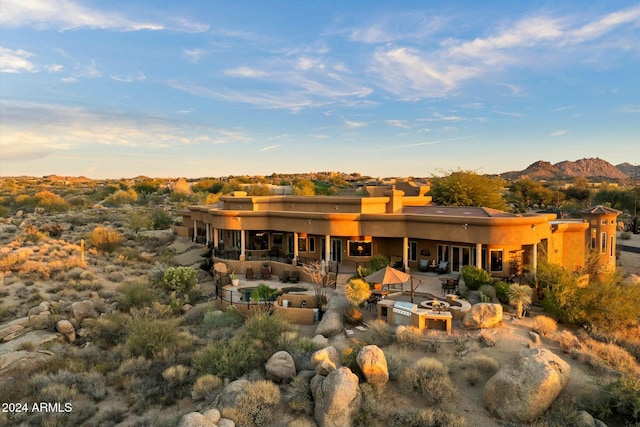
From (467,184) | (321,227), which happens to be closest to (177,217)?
(321,227)

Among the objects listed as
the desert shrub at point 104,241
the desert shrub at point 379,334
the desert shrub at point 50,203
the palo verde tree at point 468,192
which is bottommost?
the desert shrub at point 379,334

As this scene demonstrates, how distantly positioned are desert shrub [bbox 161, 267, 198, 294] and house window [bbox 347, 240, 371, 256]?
10.1 metres

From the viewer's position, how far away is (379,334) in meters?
15.5

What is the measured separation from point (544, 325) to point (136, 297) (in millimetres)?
19769

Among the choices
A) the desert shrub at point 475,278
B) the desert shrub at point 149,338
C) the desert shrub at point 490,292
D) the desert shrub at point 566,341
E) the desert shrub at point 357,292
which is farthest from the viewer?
the desert shrub at point 475,278

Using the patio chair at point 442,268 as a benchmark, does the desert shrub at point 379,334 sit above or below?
below

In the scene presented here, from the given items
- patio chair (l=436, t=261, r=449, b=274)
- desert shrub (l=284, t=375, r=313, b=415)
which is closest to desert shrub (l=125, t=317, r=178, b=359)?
desert shrub (l=284, t=375, r=313, b=415)

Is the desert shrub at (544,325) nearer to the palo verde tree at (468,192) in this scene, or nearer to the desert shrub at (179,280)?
the palo verde tree at (468,192)

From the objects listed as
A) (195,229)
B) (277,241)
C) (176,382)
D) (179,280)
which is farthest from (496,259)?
(195,229)

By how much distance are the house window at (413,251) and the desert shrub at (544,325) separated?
9458 millimetres

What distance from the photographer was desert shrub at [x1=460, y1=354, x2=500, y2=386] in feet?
42.0

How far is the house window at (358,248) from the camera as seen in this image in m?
26.5

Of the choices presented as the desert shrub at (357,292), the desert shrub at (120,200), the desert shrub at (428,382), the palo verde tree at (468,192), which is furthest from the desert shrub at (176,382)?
the desert shrub at (120,200)

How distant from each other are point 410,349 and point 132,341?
10.8 metres
